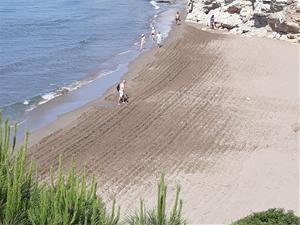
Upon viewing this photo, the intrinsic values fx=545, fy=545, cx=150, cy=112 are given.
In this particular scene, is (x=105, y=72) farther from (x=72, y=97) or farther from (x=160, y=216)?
(x=160, y=216)

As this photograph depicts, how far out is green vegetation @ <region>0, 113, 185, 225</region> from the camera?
7.77m

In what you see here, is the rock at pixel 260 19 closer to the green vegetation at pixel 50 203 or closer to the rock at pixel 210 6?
the rock at pixel 210 6

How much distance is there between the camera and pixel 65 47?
134 feet

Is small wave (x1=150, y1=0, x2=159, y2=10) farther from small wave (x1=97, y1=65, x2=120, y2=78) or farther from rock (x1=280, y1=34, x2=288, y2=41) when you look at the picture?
small wave (x1=97, y1=65, x2=120, y2=78)

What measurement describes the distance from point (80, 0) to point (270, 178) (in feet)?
164

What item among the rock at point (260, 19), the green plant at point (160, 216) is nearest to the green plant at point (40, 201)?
the green plant at point (160, 216)

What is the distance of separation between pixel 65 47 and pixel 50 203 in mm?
33770

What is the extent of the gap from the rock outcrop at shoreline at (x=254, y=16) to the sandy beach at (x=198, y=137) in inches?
146

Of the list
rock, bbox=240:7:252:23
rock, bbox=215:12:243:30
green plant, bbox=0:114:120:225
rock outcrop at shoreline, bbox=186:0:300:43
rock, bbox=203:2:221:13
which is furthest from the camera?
rock, bbox=203:2:221:13

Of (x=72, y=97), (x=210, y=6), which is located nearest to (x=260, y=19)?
(x=210, y=6)

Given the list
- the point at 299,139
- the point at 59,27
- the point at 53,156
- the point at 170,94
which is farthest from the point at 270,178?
the point at 59,27

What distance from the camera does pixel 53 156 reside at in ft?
66.4

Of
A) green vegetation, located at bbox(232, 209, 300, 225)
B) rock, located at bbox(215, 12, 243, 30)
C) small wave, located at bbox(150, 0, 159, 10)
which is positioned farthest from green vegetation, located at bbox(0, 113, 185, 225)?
small wave, located at bbox(150, 0, 159, 10)

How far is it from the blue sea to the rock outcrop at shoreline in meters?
3.61
